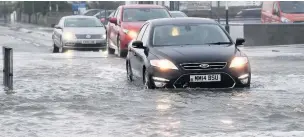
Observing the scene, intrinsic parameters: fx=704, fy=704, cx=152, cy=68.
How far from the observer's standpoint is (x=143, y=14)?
72.1ft

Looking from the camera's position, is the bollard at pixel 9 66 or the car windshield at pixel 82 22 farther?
the car windshield at pixel 82 22

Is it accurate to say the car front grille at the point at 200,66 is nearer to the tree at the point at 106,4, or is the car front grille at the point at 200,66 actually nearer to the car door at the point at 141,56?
the car door at the point at 141,56

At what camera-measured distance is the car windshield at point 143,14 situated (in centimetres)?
2183

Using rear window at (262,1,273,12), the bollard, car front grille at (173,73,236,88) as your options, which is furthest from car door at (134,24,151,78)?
rear window at (262,1,273,12)

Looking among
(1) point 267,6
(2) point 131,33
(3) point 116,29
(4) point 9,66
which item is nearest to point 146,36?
(4) point 9,66

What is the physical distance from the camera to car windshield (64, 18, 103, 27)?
86.4 ft

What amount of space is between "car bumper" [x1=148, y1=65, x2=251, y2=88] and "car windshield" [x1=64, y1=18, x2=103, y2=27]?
15.0m

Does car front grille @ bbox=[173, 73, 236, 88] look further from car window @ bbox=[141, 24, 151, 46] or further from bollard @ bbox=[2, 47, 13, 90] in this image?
bollard @ bbox=[2, 47, 13, 90]

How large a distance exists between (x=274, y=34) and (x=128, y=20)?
24.7 ft

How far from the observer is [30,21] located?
298 feet

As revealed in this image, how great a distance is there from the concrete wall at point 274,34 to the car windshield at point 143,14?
6189mm

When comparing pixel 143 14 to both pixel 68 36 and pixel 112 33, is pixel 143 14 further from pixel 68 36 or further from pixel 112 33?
pixel 68 36

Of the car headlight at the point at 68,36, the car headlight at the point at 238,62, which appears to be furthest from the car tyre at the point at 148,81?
the car headlight at the point at 68,36

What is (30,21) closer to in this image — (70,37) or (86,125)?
(70,37)
